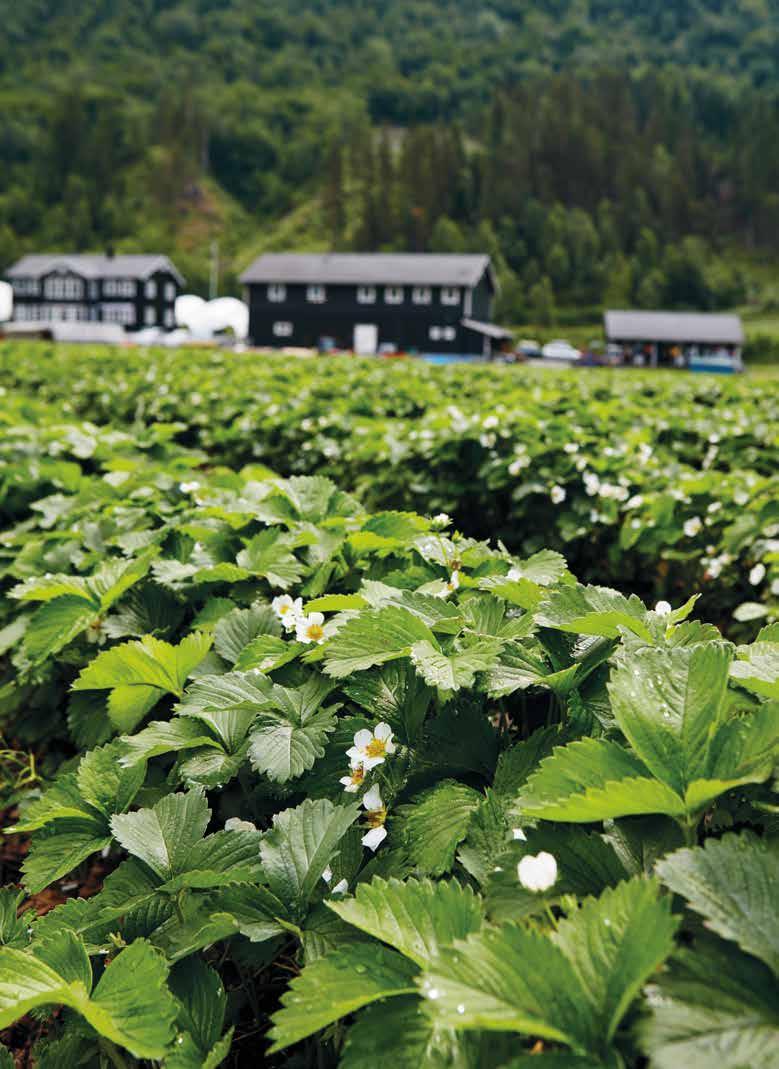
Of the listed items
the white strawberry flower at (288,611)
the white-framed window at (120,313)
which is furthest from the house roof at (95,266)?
the white strawberry flower at (288,611)

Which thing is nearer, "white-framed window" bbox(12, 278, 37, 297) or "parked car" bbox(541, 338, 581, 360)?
"parked car" bbox(541, 338, 581, 360)

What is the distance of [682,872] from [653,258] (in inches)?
3736

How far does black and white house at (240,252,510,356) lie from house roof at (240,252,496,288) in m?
0.06

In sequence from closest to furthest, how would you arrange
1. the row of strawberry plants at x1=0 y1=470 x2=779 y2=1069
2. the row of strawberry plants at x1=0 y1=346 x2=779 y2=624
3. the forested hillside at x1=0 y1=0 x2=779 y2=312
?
the row of strawberry plants at x1=0 y1=470 x2=779 y2=1069, the row of strawberry plants at x1=0 y1=346 x2=779 y2=624, the forested hillside at x1=0 y1=0 x2=779 y2=312

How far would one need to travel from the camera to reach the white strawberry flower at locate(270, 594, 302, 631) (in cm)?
183

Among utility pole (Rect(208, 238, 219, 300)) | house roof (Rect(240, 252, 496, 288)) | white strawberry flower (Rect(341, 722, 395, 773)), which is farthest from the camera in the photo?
utility pole (Rect(208, 238, 219, 300))

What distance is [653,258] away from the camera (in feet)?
288

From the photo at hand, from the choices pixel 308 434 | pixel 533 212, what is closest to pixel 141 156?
pixel 533 212

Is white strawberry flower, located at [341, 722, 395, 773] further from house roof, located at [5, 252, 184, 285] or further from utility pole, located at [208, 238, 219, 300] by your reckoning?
house roof, located at [5, 252, 184, 285]

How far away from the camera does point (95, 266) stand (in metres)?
72.7

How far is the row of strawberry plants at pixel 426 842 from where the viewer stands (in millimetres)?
868

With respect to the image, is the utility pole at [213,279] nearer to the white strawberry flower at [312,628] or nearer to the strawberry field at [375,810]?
the strawberry field at [375,810]

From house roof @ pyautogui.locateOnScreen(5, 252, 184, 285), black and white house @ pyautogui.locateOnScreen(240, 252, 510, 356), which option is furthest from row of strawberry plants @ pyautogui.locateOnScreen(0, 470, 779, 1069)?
house roof @ pyautogui.locateOnScreen(5, 252, 184, 285)

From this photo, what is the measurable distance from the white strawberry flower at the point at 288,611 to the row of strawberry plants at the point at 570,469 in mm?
2069
